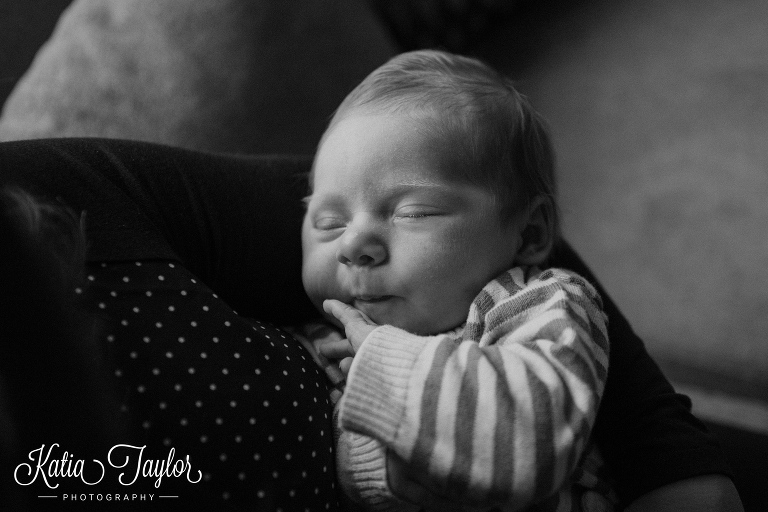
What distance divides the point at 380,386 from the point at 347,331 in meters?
0.15

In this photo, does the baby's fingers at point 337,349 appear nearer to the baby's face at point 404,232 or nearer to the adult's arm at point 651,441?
the baby's face at point 404,232

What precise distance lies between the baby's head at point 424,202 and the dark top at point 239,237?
0.06m

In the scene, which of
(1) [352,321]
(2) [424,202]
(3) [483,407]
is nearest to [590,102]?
(2) [424,202]

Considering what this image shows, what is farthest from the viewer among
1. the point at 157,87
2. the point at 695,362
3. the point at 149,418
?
the point at 695,362

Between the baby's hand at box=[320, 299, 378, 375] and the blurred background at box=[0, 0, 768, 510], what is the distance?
520mm

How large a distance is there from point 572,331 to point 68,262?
1.60 ft

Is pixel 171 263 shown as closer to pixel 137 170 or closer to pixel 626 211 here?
pixel 137 170

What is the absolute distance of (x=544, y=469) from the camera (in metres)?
0.62

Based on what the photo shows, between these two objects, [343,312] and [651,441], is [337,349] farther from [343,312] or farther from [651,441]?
[651,441]

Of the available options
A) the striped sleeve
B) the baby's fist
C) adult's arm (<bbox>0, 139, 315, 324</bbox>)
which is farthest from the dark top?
the striped sleeve

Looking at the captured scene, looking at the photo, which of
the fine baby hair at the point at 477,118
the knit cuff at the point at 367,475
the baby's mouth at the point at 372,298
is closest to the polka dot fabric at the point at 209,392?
the knit cuff at the point at 367,475

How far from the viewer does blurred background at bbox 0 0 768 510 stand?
1.19m

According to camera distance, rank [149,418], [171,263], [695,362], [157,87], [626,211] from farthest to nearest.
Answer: [626,211]
[695,362]
[157,87]
[171,263]
[149,418]

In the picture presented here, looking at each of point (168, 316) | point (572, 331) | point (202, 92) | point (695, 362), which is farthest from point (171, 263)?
point (695, 362)
